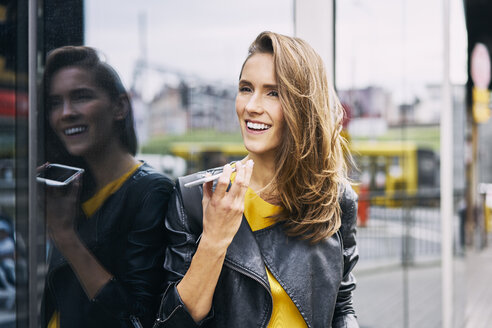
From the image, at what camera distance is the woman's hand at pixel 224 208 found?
138 centimetres

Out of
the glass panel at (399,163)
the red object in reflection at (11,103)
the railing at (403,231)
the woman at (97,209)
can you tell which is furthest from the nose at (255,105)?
the railing at (403,231)

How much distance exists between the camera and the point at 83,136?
5.19ft

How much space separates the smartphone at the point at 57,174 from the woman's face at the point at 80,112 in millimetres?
51

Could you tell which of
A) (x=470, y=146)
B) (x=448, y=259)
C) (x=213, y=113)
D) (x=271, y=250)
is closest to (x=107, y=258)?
(x=271, y=250)

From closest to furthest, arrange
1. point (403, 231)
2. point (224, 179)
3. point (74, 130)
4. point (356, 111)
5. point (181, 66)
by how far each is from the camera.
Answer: point (224, 179) → point (74, 130) → point (181, 66) → point (356, 111) → point (403, 231)

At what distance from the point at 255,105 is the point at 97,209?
1.88 ft

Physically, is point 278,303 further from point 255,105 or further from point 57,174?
point 57,174

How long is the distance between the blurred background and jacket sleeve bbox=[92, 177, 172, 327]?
22 centimetres

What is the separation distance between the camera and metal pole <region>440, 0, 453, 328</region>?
4598mm

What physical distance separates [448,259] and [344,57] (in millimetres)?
2084

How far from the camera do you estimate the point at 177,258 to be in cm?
152

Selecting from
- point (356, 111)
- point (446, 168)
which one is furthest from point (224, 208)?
point (446, 168)

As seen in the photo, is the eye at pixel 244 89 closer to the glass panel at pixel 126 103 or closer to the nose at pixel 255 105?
the nose at pixel 255 105

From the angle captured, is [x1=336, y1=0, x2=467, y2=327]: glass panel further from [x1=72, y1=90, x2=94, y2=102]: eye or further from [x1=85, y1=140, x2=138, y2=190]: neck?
[x1=72, y1=90, x2=94, y2=102]: eye
